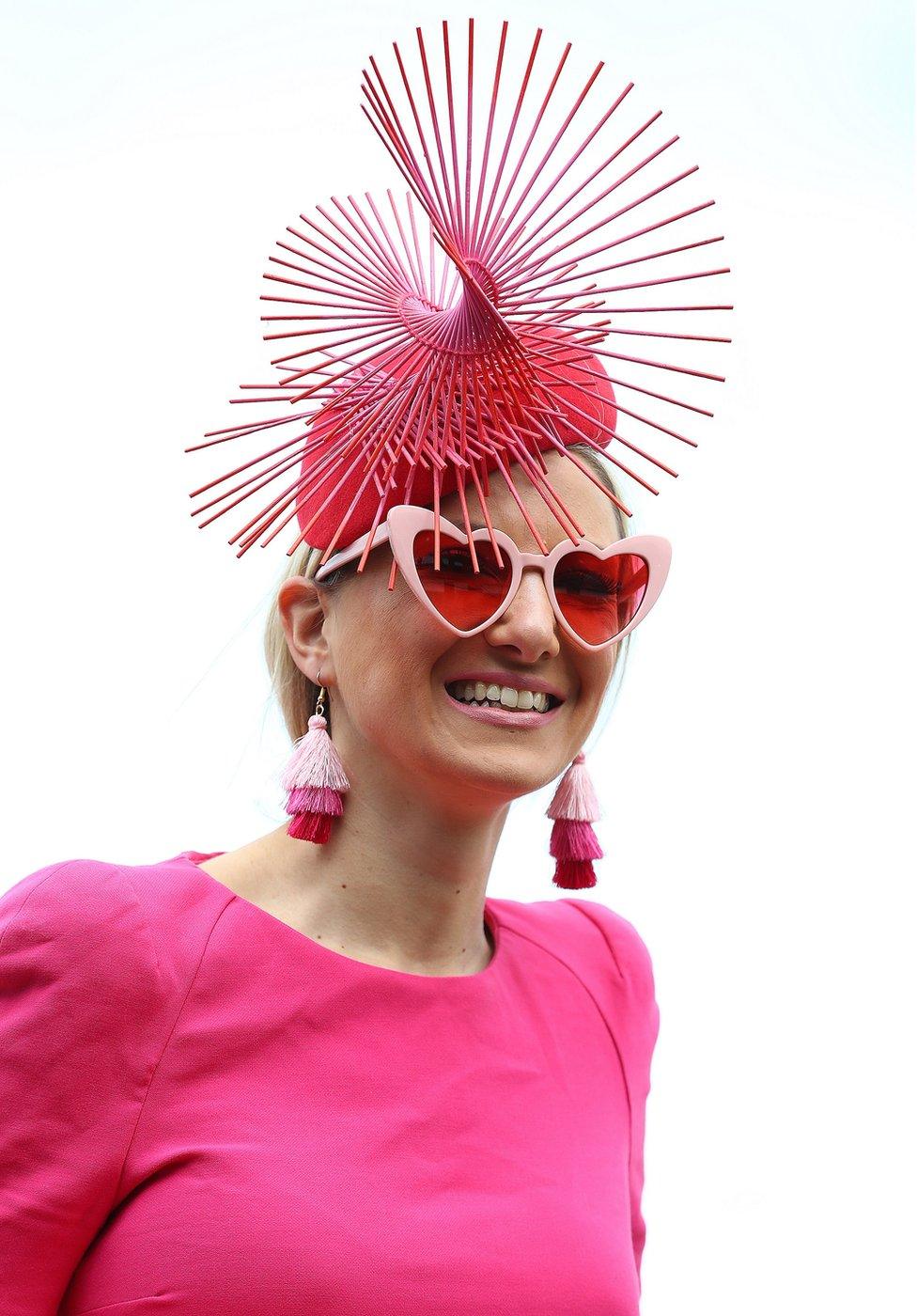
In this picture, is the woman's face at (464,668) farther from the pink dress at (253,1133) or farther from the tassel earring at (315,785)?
the pink dress at (253,1133)

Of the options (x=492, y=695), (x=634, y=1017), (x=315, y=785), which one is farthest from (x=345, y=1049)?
(x=634, y=1017)

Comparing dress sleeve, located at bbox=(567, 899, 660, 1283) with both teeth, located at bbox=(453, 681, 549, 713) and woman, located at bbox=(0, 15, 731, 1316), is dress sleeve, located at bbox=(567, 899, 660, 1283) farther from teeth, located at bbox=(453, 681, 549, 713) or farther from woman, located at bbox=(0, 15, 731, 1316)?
teeth, located at bbox=(453, 681, 549, 713)

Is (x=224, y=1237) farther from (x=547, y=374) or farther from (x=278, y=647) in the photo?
(x=547, y=374)

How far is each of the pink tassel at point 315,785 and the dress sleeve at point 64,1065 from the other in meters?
0.21

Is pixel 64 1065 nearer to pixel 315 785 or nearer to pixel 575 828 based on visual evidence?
pixel 315 785

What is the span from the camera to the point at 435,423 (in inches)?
57.6

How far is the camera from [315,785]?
158 cm

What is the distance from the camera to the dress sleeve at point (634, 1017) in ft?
5.95

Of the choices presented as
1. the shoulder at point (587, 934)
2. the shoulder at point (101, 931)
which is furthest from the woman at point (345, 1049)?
the shoulder at point (587, 934)

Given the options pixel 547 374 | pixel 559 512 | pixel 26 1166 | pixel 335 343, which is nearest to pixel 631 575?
pixel 559 512

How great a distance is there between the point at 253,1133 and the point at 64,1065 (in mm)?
183

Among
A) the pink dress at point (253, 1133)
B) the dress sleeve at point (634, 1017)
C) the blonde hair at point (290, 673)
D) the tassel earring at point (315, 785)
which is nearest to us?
the pink dress at point (253, 1133)

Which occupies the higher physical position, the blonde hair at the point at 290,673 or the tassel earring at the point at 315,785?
A: the blonde hair at the point at 290,673

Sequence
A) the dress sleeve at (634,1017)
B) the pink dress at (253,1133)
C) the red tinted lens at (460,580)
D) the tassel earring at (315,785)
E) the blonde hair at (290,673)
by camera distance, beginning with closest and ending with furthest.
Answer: the pink dress at (253,1133) < the red tinted lens at (460,580) < the tassel earring at (315,785) < the blonde hair at (290,673) < the dress sleeve at (634,1017)
